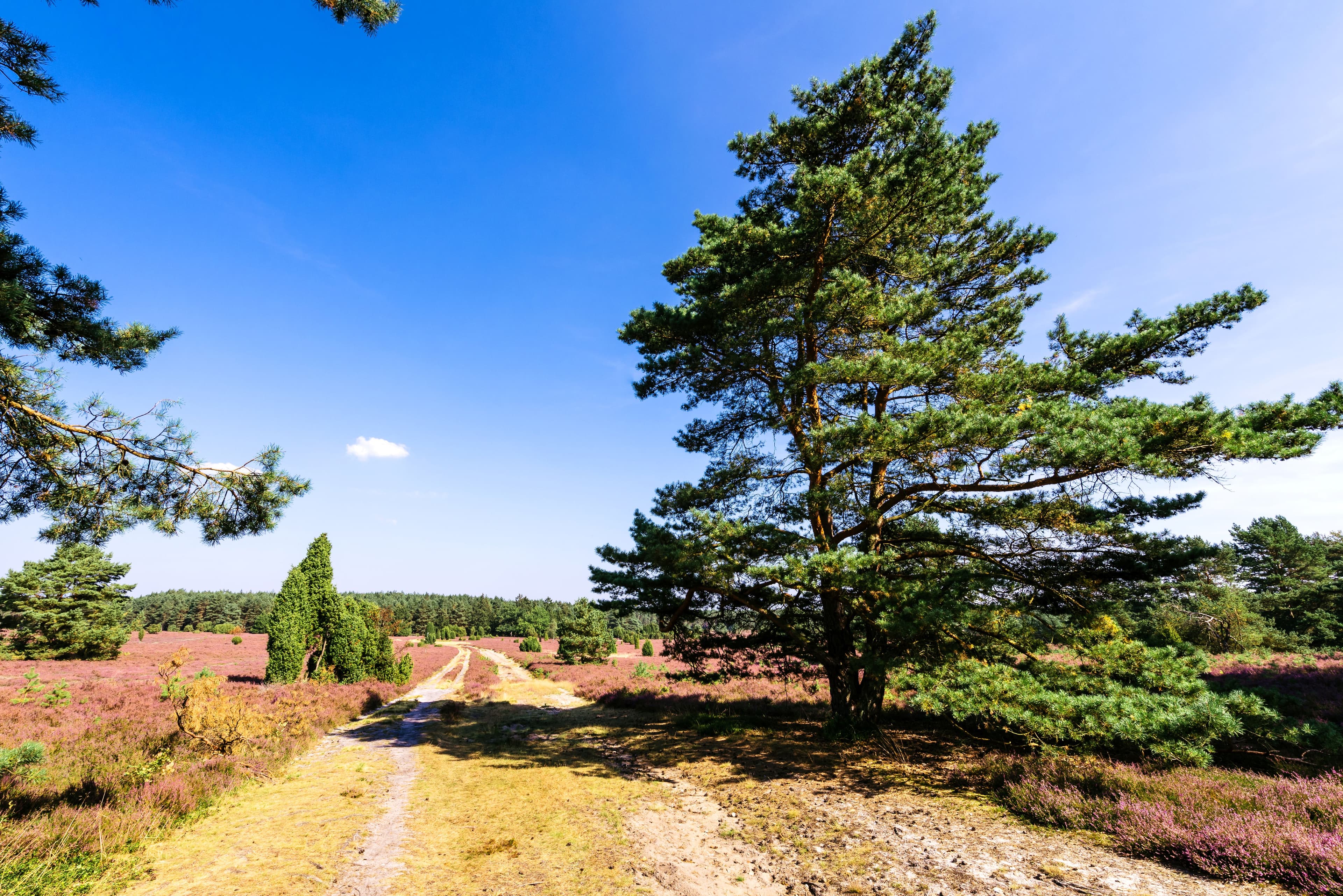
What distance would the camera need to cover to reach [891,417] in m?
8.39

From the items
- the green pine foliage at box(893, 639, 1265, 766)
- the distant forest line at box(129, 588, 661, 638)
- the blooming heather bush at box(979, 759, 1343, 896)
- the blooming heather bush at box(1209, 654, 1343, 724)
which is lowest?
the distant forest line at box(129, 588, 661, 638)

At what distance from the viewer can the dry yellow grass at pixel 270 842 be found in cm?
482

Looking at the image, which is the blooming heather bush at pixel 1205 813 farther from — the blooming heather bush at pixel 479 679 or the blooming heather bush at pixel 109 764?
the blooming heather bush at pixel 479 679

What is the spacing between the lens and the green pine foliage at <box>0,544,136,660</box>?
24.3 m

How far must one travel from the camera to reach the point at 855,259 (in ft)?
32.9

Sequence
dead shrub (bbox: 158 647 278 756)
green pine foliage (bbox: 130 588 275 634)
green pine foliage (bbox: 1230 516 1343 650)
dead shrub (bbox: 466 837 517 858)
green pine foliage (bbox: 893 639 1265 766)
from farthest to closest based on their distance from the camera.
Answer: green pine foliage (bbox: 130 588 275 634) < green pine foliage (bbox: 1230 516 1343 650) < dead shrub (bbox: 158 647 278 756) < green pine foliage (bbox: 893 639 1265 766) < dead shrub (bbox: 466 837 517 858)

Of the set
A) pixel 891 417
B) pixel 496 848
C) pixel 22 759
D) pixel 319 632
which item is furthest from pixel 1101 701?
pixel 319 632

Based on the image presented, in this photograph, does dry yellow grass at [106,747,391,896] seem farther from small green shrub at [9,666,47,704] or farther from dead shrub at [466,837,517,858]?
small green shrub at [9,666,47,704]

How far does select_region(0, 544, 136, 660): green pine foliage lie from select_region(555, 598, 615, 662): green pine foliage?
2679 cm

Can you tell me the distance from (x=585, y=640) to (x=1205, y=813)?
37218 millimetres

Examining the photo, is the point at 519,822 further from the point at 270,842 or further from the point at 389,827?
the point at 270,842

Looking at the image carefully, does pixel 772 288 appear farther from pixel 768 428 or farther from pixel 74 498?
pixel 74 498

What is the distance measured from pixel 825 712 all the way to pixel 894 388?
10761 mm

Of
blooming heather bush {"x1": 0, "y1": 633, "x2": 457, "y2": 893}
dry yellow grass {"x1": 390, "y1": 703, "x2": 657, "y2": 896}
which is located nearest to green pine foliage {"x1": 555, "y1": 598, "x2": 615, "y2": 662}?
blooming heather bush {"x1": 0, "y1": 633, "x2": 457, "y2": 893}
